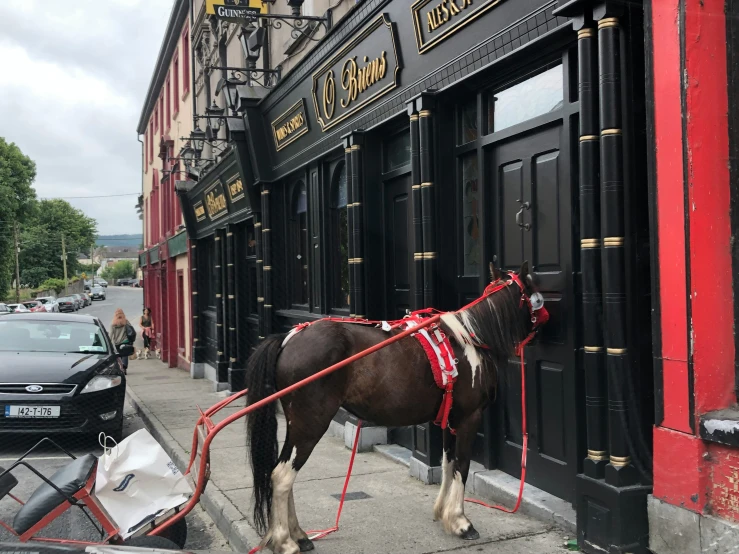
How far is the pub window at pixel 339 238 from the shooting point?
9180 mm

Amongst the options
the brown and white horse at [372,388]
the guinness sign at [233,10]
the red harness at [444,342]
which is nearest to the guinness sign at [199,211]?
the guinness sign at [233,10]

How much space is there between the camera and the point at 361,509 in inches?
221

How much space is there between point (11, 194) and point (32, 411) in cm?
4951

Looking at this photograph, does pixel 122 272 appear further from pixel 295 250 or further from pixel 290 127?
pixel 290 127

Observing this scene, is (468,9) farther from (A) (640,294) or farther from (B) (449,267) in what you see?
(A) (640,294)

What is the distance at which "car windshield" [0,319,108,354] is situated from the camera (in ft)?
30.6

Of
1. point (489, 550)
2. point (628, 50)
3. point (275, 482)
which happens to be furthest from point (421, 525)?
point (628, 50)

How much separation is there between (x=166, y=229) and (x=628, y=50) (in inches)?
849

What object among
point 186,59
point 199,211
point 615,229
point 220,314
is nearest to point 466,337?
point 615,229

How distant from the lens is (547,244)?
5.25 m

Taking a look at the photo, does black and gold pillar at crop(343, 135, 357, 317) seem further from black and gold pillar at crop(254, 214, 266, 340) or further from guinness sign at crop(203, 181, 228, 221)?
guinness sign at crop(203, 181, 228, 221)

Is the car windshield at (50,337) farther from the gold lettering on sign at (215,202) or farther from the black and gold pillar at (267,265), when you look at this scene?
the gold lettering on sign at (215,202)

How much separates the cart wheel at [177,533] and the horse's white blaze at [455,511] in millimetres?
1773

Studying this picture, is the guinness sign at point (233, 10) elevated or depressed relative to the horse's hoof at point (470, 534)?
elevated
